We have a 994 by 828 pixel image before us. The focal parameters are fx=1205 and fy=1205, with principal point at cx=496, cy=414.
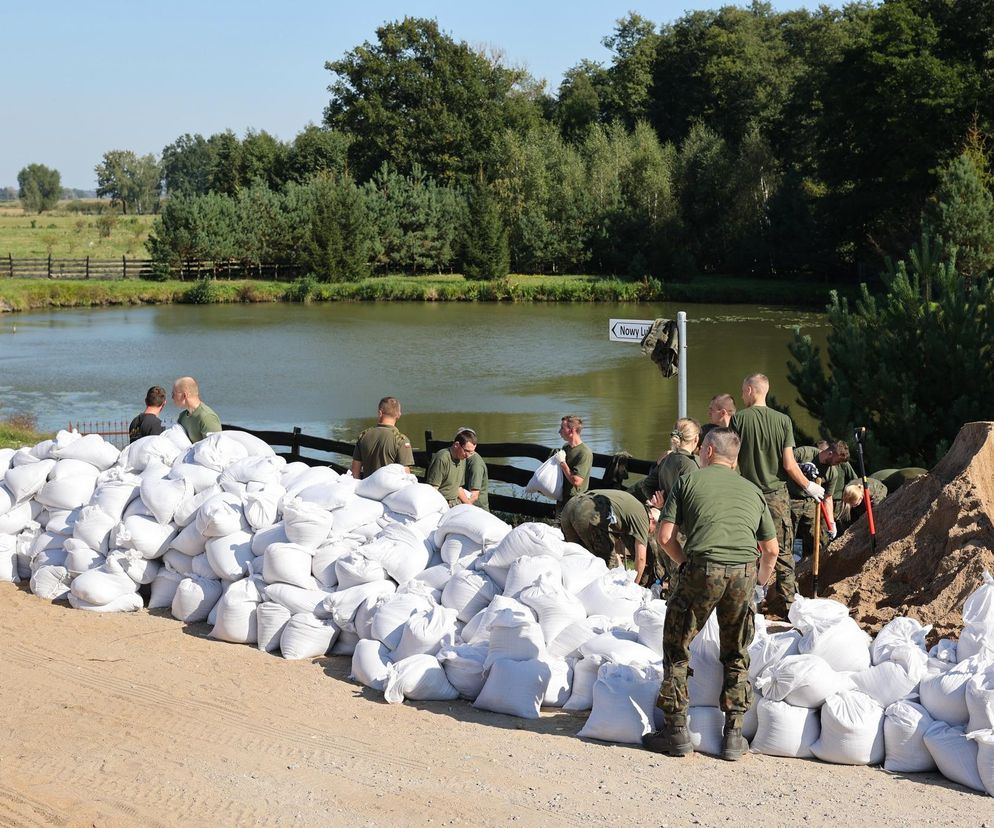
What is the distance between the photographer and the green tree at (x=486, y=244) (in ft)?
172

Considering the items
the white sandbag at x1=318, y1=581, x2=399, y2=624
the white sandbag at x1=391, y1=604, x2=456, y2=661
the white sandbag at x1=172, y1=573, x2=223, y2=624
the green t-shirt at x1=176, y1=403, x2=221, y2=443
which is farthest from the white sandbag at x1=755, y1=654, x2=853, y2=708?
the green t-shirt at x1=176, y1=403, x2=221, y2=443

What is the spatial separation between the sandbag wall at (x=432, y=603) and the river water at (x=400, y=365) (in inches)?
460

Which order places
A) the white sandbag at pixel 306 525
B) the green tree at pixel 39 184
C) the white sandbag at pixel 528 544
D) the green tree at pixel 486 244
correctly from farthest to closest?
the green tree at pixel 39 184 → the green tree at pixel 486 244 → the white sandbag at pixel 306 525 → the white sandbag at pixel 528 544

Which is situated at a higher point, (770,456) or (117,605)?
(770,456)

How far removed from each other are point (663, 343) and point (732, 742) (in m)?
5.41

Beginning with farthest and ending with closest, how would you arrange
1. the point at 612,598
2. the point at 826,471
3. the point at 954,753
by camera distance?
the point at 826,471 → the point at 612,598 → the point at 954,753

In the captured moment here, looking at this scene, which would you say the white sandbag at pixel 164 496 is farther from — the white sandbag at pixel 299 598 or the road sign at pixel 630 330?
the road sign at pixel 630 330

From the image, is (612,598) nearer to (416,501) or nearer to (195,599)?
(416,501)

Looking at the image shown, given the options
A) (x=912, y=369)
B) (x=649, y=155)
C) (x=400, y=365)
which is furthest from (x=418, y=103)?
(x=912, y=369)

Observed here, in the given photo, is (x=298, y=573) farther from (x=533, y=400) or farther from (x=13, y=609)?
(x=533, y=400)

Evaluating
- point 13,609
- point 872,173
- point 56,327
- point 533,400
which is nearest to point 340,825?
point 13,609

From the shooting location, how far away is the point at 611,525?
7.53m

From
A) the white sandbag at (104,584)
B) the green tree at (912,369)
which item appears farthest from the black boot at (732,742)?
the green tree at (912,369)

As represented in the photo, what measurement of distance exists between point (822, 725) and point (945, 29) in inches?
1715
